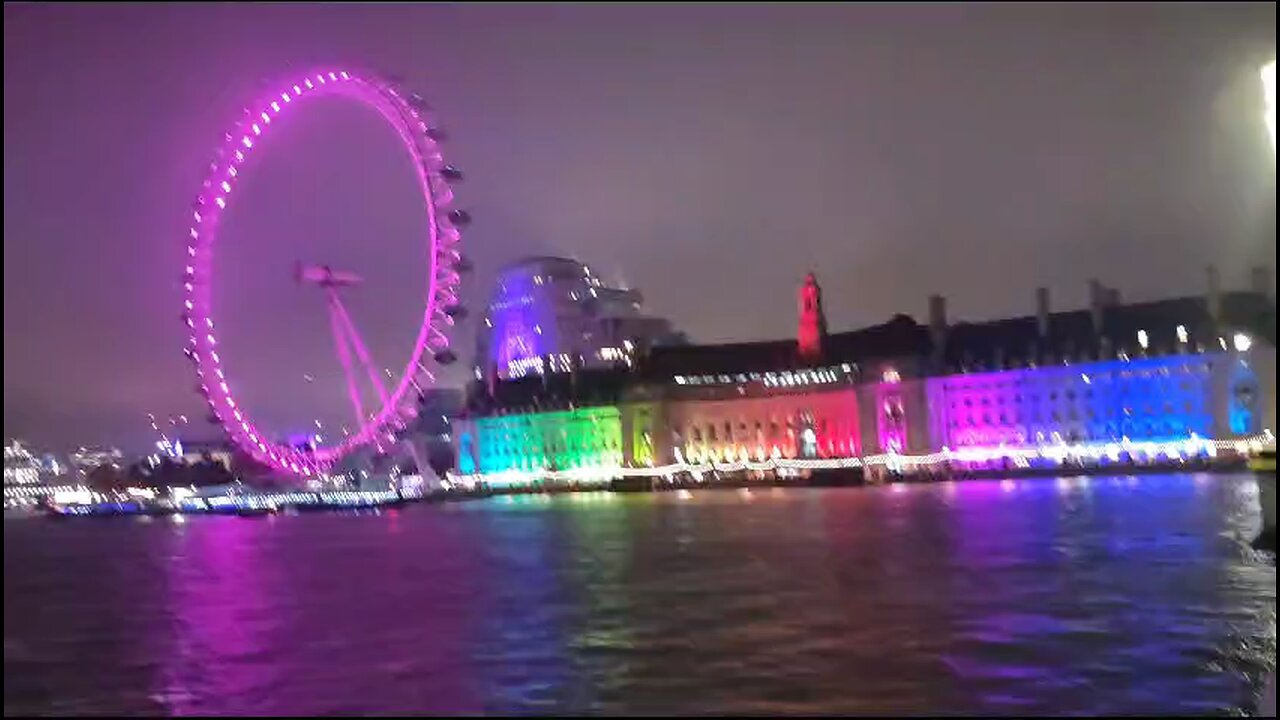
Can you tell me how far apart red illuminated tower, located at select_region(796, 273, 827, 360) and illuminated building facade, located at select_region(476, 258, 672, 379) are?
90.0 feet

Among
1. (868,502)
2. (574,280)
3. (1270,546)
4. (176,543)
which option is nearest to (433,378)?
(176,543)

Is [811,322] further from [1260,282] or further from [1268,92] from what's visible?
[1268,92]

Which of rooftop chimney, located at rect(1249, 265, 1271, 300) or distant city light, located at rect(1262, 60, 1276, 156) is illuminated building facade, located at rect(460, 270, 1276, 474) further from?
distant city light, located at rect(1262, 60, 1276, 156)

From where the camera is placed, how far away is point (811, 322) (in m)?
108

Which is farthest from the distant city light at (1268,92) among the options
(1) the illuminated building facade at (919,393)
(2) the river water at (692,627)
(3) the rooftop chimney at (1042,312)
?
(3) the rooftop chimney at (1042,312)

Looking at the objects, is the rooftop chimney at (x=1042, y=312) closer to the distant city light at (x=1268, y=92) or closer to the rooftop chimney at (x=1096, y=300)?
the rooftop chimney at (x=1096, y=300)

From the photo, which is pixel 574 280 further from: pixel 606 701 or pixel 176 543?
pixel 606 701

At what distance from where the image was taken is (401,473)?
92.2m

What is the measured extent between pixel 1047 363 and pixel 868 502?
1667 inches

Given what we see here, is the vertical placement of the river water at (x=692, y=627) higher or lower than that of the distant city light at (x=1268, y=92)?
Answer: lower

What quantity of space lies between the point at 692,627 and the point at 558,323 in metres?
122

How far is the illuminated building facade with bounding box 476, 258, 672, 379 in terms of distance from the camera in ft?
450

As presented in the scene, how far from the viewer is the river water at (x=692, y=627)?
11.9m

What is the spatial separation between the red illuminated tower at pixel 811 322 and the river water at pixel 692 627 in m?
75.6
